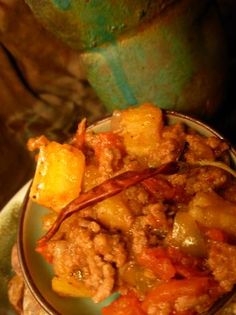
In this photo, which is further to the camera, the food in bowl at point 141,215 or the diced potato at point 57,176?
the diced potato at point 57,176

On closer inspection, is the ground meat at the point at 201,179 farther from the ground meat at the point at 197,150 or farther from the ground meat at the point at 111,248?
the ground meat at the point at 111,248

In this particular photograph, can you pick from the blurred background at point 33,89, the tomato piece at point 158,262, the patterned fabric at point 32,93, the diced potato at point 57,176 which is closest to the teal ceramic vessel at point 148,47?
the diced potato at point 57,176

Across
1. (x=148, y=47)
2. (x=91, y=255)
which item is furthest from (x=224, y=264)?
(x=148, y=47)

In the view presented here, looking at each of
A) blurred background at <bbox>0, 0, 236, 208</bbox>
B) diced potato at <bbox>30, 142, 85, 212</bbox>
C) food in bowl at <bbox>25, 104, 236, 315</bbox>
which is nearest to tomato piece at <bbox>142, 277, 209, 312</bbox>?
food in bowl at <bbox>25, 104, 236, 315</bbox>

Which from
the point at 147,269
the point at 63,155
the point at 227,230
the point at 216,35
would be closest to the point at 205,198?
the point at 227,230

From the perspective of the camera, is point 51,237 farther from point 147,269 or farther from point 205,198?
point 205,198

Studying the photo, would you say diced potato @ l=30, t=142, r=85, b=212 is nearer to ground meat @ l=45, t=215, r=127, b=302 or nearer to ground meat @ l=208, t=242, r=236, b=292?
ground meat @ l=45, t=215, r=127, b=302
